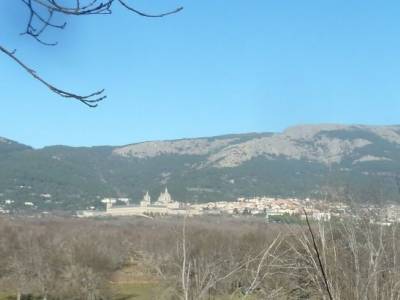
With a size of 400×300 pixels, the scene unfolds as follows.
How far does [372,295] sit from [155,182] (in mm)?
131447

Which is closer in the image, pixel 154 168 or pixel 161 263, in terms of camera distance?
pixel 161 263

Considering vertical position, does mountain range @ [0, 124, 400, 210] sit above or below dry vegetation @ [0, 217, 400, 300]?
above

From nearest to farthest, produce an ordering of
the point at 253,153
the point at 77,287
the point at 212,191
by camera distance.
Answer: the point at 77,287, the point at 212,191, the point at 253,153

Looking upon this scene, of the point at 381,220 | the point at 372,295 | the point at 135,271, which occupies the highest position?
the point at 381,220

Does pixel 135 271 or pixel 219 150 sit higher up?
pixel 219 150

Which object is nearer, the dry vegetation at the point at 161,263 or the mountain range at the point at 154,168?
the dry vegetation at the point at 161,263

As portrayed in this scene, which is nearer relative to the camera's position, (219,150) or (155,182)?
(155,182)

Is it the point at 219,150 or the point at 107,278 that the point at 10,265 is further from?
the point at 219,150

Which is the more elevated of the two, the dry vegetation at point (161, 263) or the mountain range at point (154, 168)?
the mountain range at point (154, 168)

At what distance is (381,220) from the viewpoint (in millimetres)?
4168

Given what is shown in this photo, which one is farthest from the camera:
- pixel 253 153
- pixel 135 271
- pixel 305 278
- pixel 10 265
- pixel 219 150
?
pixel 219 150

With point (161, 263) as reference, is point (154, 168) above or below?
above

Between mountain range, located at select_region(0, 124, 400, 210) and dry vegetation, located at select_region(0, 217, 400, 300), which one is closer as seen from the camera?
dry vegetation, located at select_region(0, 217, 400, 300)

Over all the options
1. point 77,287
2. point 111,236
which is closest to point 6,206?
point 111,236
